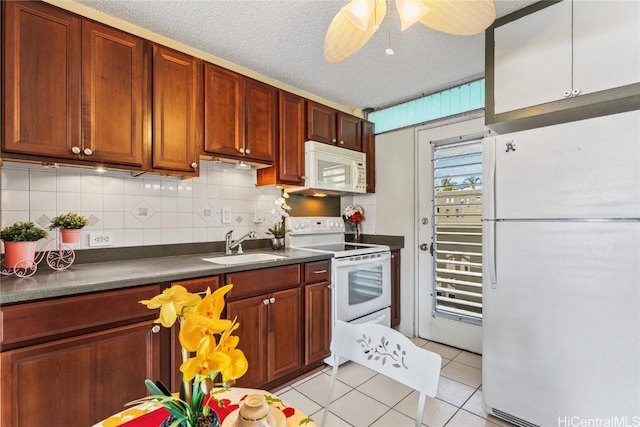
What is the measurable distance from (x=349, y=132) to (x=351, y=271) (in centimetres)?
145

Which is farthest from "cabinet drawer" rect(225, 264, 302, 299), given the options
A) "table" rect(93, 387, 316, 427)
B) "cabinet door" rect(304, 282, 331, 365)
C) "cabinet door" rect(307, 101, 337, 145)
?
"cabinet door" rect(307, 101, 337, 145)

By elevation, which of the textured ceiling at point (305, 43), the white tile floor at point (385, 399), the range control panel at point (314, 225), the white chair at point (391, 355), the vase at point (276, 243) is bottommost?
the white tile floor at point (385, 399)

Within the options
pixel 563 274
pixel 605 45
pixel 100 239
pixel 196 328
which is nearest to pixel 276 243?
pixel 100 239

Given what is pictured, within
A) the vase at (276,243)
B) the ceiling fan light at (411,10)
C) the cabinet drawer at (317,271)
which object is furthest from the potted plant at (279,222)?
the ceiling fan light at (411,10)

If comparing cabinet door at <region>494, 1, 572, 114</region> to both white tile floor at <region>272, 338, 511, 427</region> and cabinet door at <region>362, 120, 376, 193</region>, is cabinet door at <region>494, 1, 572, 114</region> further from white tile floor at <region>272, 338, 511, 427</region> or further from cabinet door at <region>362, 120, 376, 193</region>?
white tile floor at <region>272, 338, 511, 427</region>

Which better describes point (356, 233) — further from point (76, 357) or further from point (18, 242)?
point (18, 242)

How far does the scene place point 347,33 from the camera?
53.2 inches

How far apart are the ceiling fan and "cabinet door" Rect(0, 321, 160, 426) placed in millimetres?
1717

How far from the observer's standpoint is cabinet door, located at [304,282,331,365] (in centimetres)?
230

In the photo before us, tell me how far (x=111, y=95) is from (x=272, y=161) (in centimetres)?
115

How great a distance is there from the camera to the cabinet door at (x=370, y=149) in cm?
329

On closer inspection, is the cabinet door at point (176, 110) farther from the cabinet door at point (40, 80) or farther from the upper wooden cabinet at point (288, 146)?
the upper wooden cabinet at point (288, 146)

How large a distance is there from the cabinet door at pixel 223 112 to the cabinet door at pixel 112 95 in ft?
1.33

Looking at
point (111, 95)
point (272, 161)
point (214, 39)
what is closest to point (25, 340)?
point (111, 95)
